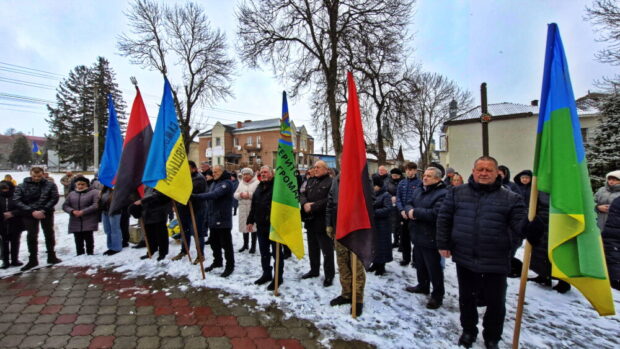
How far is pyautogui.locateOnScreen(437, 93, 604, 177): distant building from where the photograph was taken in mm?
21750

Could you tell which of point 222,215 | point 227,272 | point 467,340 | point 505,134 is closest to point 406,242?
point 467,340

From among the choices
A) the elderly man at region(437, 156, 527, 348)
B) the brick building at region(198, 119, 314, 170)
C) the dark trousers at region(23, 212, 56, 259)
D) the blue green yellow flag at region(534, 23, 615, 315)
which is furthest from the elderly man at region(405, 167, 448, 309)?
the brick building at region(198, 119, 314, 170)

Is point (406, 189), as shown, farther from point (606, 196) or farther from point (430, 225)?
point (606, 196)

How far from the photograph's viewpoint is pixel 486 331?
2689 millimetres

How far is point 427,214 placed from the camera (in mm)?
3518

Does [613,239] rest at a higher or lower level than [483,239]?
lower

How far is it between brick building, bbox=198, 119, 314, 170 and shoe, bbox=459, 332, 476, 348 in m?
40.5

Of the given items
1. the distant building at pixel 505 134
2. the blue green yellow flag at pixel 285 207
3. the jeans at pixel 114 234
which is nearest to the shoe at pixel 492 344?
the blue green yellow flag at pixel 285 207

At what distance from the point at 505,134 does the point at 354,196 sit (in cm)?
2545

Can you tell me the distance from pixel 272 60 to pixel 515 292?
1252cm

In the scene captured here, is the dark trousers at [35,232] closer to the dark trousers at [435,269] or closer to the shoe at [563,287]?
the dark trousers at [435,269]

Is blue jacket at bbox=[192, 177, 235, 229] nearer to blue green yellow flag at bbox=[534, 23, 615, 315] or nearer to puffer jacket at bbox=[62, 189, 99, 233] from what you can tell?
puffer jacket at bbox=[62, 189, 99, 233]

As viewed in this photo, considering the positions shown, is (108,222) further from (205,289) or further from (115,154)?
(205,289)

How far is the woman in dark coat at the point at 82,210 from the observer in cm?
554
